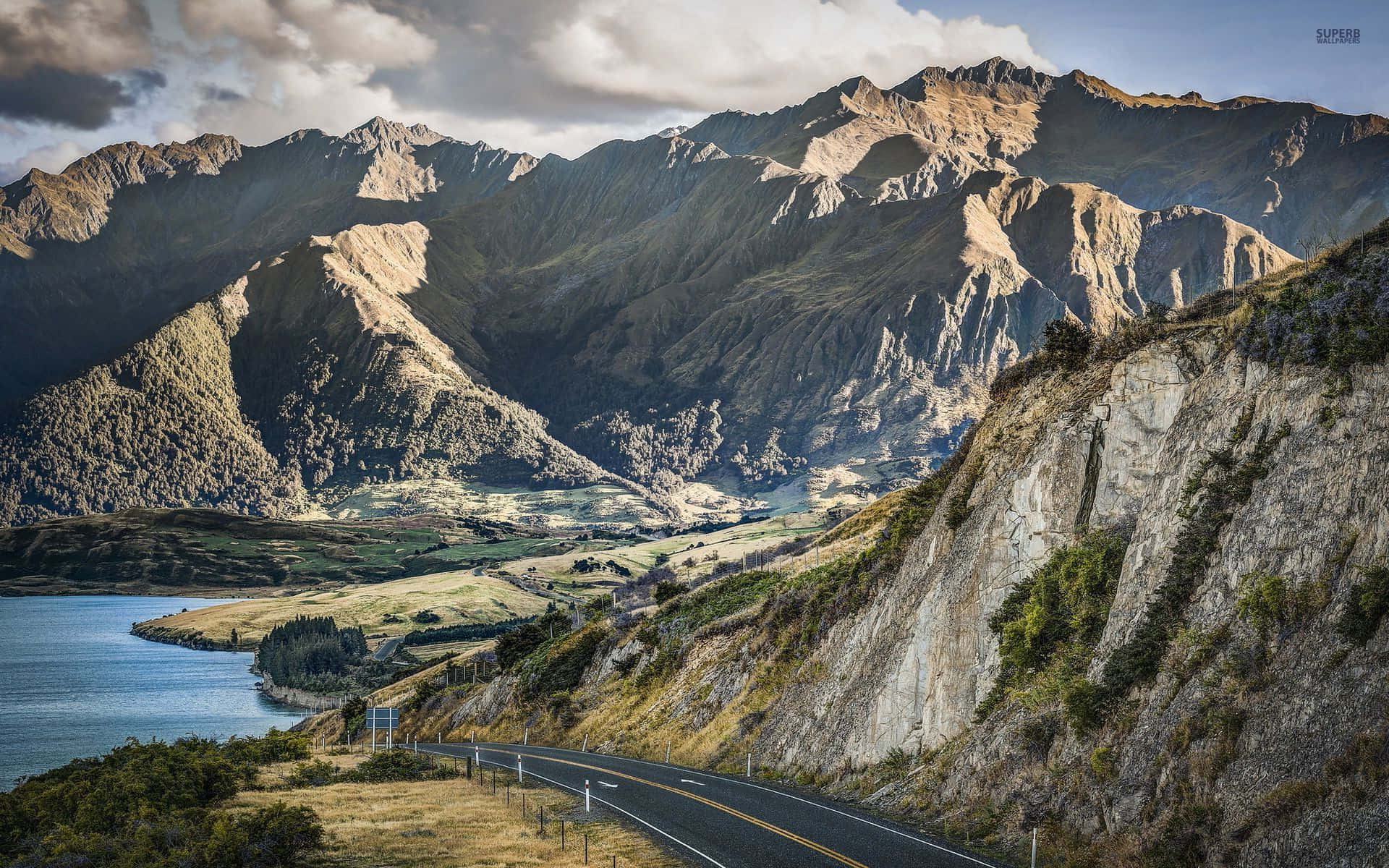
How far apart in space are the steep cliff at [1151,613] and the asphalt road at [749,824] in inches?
71.0

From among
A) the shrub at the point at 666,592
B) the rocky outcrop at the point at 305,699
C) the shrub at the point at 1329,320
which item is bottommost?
the rocky outcrop at the point at 305,699

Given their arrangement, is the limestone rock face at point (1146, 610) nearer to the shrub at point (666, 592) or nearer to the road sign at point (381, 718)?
the road sign at point (381, 718)

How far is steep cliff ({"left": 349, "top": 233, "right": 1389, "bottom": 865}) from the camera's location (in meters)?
21.3

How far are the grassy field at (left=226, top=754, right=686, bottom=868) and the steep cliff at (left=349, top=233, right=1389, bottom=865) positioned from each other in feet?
28.9

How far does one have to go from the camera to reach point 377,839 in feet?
108

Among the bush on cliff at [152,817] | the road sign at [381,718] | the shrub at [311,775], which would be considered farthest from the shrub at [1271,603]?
the road sign at [381,718]

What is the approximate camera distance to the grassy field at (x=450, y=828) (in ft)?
97.7

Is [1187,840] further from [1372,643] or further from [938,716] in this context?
[938,716]

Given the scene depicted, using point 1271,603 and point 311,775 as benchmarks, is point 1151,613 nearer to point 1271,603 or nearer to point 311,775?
point 1271,603

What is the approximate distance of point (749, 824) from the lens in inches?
1283

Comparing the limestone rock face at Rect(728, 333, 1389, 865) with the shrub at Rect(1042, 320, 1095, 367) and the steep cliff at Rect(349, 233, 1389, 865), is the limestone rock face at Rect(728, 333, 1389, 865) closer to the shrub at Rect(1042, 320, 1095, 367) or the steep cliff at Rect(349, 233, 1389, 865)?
the steep cliff at Rect(349, 233, 1389, 865)

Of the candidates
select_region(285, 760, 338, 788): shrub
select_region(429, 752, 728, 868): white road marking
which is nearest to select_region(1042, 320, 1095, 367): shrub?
select_region(429, 752, 728, 868): white road marking

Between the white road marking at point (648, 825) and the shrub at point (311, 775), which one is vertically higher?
the white road marking at point (648, 825)

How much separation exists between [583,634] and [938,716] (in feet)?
170
